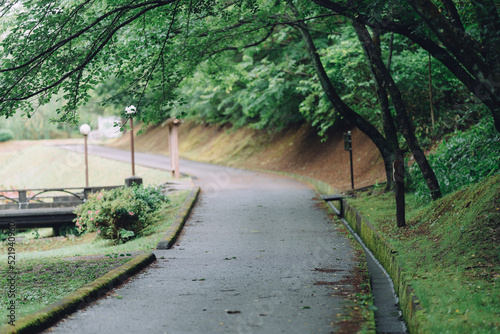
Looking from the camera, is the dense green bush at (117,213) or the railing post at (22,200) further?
the railing post at (22,200)

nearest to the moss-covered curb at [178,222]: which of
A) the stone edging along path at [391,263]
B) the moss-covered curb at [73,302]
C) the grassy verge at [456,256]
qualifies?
the moss-covered curb at [73,302]

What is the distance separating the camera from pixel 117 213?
44.3ft

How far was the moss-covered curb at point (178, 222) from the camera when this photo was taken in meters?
11.1

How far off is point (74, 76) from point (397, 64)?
10.3 m

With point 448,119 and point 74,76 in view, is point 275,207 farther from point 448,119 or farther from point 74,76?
point 74,76

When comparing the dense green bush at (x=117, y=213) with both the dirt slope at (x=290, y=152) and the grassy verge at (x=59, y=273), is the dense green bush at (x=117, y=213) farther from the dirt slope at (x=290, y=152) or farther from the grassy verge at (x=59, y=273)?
the dirt slope at (x=290, y=152)

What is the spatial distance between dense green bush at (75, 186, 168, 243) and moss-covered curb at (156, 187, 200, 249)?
3.03 ft

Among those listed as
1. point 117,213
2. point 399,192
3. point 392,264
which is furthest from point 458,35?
point 117,213

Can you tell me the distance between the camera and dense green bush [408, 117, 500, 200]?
10.6 metres

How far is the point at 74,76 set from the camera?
9.77 meters

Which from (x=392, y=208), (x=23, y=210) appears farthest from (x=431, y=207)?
(x=23, y=210)

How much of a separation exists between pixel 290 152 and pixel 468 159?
751 inches

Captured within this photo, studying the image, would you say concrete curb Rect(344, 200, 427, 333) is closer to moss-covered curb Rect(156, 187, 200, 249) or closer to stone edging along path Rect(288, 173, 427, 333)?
stone edging along path Rect(288, 173, 427, 333)

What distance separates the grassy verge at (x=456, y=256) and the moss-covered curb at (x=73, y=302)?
3810 mm
